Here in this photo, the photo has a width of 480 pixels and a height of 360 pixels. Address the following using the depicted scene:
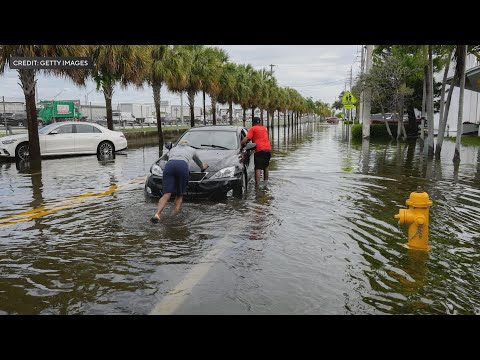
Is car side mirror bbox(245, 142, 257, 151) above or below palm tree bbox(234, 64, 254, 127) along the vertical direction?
below

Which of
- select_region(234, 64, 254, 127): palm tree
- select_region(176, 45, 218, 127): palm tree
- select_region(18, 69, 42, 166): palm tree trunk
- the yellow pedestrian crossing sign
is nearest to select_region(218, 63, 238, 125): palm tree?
select_region(234, 64, 254, 127): palm tree

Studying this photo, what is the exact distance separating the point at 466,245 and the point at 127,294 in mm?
4382

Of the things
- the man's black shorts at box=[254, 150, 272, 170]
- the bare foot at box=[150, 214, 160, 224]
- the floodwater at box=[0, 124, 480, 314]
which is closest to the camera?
the floodwater at box=[0, 124, 480, 314]

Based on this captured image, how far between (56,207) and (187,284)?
15.4ft

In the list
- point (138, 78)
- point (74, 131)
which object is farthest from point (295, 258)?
point (138, 78)

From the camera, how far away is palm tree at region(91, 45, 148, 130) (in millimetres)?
20359

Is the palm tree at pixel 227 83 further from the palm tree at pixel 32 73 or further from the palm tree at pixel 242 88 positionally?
the palm tree at pixel 32 73

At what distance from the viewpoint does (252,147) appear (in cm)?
948

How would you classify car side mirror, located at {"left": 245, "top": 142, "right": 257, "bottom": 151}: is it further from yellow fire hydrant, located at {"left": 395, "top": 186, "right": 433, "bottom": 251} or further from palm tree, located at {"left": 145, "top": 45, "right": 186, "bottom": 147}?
palm tree, located at {"left": 145, "top": 45, "right": 186, "bottom": 147}

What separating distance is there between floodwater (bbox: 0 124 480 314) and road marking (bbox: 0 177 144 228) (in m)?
0.03

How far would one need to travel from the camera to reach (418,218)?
5355 mm

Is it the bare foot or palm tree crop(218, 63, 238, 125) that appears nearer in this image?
the bare foot

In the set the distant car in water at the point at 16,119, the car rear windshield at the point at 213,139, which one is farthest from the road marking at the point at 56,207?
the distant car in water at the point at 16,119
